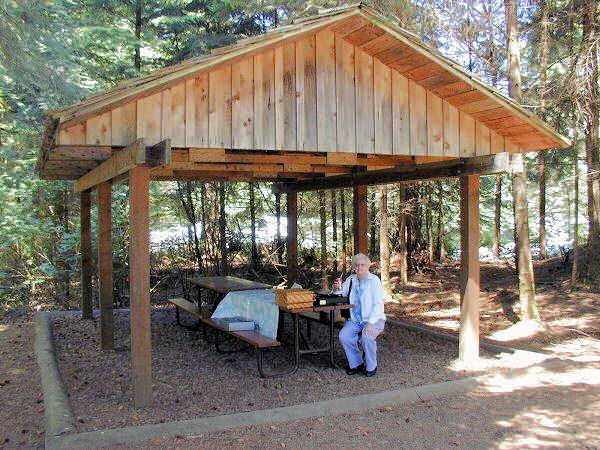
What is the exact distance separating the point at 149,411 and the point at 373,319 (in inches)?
110

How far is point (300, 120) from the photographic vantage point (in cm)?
606

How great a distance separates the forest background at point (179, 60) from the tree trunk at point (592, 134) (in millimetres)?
41

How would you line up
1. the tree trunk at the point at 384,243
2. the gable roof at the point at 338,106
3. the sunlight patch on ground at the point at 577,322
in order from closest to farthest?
the gable roof at the point at 338,106
the sunlight patch on ground at the point at 577,322
the tree trunk at the point at 384,243

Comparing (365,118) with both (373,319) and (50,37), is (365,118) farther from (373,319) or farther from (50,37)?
(50,37)

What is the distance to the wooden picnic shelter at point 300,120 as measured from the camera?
5352 millimetres

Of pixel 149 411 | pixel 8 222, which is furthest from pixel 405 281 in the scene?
pixel 149 411

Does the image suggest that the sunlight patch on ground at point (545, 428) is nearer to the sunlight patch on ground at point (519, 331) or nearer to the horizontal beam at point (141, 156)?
the sunlight patch on ground at point (519, 331)

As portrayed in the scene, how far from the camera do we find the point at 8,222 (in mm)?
12602

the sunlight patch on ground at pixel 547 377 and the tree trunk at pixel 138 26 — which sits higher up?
the tree trunk at pixel 138 26

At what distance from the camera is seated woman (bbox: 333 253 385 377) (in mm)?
6656

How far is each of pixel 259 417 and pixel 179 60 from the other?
11.9m

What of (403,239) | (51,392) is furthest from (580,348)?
(51,392)

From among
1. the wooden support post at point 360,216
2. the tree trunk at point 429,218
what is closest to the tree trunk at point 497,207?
the tree trunk at point 429,218

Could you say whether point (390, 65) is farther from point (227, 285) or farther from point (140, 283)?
point (227, 285)
